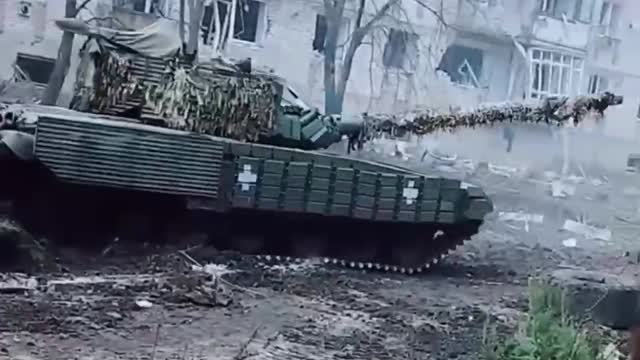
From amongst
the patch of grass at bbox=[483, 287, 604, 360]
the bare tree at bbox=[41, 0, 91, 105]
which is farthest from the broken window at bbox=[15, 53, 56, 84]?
the patch of grass at bbox=[483, 287, 604, 360]

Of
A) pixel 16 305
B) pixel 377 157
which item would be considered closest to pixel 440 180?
pixel 16 305

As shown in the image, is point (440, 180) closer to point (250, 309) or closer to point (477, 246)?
point (477, 246)

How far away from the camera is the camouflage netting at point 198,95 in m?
10.3

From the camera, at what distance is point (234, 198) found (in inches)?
396

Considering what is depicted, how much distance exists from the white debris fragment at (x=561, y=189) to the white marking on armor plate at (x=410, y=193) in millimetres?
10421

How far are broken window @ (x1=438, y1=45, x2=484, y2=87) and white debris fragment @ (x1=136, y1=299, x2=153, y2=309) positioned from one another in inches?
829

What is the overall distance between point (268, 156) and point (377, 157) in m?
11.5

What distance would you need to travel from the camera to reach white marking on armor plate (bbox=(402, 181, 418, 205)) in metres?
10.8

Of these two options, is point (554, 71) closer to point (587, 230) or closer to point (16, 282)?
point (587, 230)

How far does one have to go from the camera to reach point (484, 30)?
1100 inches

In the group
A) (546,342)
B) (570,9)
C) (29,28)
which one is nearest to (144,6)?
(29,28)

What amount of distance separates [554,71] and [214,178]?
21.1 meters

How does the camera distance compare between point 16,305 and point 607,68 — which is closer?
point 16,305

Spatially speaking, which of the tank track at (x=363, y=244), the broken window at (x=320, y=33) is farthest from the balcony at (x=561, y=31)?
the tank track at (x=363, y=244)
